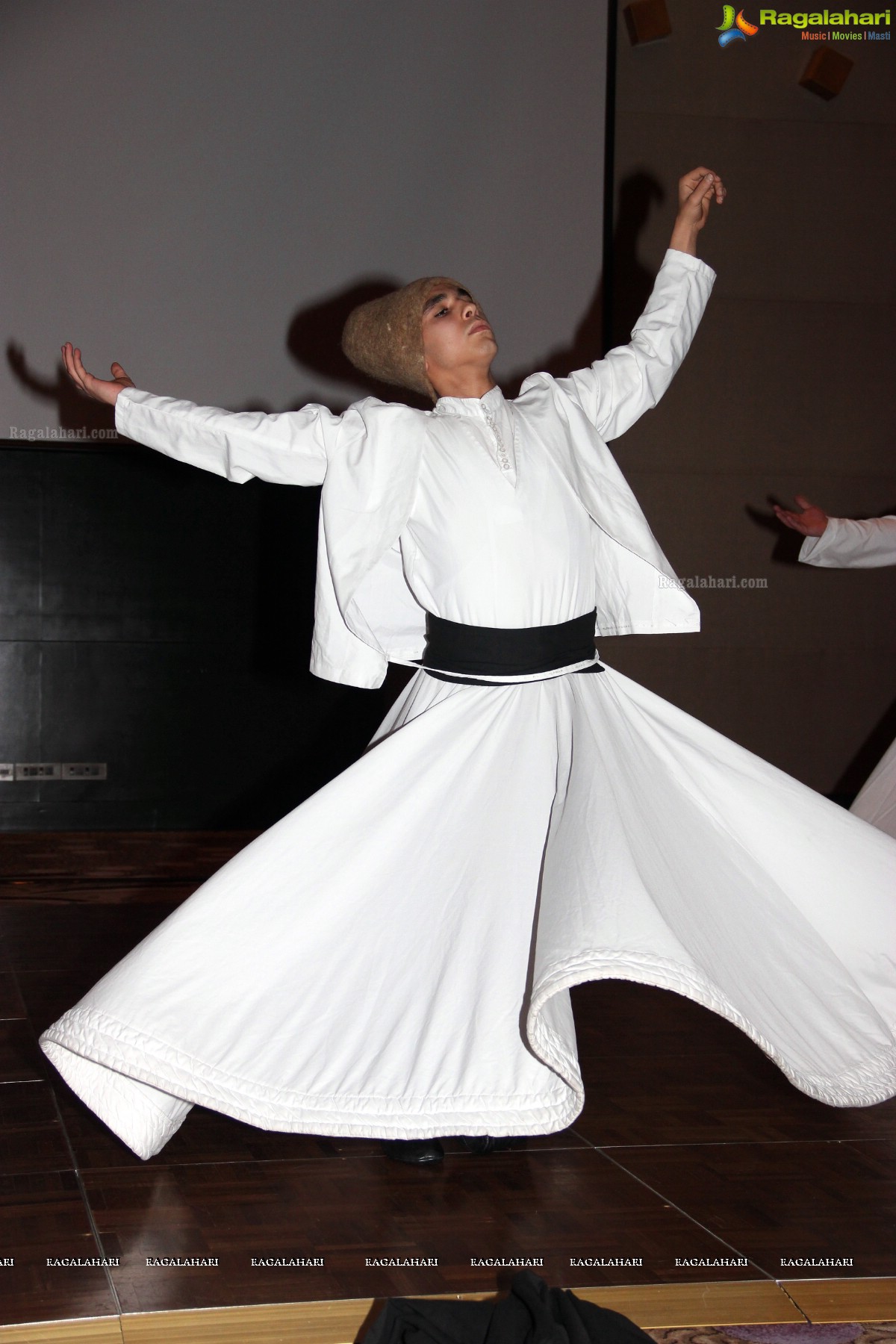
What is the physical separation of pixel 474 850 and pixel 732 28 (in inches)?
177

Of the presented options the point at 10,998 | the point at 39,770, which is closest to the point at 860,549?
the point at 10,998

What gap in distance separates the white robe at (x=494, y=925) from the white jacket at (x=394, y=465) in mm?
145

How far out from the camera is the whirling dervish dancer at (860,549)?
3303mm

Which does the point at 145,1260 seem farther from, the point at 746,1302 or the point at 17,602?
the point at 17,602

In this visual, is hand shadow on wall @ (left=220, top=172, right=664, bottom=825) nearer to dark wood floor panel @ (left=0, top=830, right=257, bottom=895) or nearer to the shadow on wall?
the shadow on wall

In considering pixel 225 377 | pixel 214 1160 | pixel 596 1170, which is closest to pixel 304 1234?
pixel 214 1160

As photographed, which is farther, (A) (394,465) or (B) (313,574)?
(B) (313,574)

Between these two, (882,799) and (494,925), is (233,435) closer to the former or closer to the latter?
(494,925)

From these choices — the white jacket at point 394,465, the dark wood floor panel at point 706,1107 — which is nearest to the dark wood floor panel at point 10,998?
the white jacket at point 394,465

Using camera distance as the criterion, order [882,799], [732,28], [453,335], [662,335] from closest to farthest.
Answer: [453,335]
[662,335]
[882,799]
[732,28]

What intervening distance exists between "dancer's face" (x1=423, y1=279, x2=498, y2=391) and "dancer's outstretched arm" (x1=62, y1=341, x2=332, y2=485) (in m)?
0.26

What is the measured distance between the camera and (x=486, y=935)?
1.69 metres

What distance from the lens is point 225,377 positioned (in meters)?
4.44

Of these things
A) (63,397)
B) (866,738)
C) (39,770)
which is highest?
(63,397)
